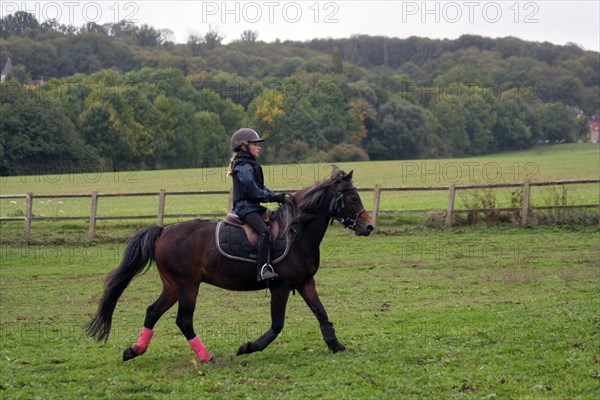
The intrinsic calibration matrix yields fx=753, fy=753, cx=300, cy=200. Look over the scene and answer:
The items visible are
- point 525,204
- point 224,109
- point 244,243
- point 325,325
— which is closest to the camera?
point 325,325

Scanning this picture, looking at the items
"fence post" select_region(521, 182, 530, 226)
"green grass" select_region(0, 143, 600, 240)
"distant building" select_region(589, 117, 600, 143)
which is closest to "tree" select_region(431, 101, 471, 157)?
"green grass" select_region(0, 143, 600, 240)

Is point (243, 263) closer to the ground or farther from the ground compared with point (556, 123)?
closer to the ground

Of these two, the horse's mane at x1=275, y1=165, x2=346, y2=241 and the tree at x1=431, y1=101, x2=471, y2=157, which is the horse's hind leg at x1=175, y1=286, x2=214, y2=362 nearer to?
the horse's mane at x1=275, y1=165, x2=346, y2=241

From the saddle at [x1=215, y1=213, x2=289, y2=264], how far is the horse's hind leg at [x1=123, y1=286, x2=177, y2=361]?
834mm

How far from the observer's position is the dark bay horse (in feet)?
28.5

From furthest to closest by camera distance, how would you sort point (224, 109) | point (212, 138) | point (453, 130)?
point (453, 130), point (224, 109), point (212, 138)

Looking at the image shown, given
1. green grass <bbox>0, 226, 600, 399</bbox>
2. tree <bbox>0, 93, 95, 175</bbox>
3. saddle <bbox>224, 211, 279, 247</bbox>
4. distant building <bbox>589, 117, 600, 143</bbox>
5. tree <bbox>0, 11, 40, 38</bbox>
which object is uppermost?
tree <bbox>0, 11, 40, 38</bbox>

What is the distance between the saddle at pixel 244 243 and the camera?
8.75m

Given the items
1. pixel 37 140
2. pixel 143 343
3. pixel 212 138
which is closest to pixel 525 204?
pixel 143 343

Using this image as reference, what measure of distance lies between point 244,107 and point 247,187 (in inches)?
3282

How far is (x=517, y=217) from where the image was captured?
22.7 meters

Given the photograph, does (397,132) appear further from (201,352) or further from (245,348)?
(201,352)

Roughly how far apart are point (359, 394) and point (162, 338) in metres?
4.21

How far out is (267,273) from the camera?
852 centimetres
